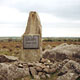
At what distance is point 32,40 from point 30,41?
184 mm

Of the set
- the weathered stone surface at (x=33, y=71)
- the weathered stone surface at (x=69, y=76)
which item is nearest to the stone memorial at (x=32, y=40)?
the weathered stone surface at (x=33, y=71)

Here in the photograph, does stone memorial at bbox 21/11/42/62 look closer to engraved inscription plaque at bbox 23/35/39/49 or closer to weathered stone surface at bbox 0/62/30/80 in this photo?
engraved inscription plaque at bbox 23/35/39/49

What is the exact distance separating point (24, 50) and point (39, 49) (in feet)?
4.11

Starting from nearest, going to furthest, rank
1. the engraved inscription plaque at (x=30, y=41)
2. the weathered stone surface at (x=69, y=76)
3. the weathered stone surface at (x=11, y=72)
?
the weathered stone surface at (x=11, y=72) < the weathered stone surface at (x=69, y=76) < the engraved inscription plaque at (x=30, y=41)

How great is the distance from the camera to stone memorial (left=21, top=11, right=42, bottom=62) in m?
19.1

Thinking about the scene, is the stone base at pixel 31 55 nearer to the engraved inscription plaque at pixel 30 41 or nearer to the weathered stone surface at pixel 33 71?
the engraved inscription plaque at pixel 30 41

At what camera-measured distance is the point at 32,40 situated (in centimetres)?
1908

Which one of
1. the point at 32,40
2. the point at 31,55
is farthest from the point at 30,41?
the point at 31,55

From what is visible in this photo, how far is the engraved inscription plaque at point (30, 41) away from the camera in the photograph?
19.1 meters

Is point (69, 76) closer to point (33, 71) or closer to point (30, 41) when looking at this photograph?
point (33, 71)

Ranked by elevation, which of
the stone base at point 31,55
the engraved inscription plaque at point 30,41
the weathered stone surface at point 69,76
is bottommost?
the weathered stone surface at point 69,76

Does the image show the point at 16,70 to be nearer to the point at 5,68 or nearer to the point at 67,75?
the point at 5,68

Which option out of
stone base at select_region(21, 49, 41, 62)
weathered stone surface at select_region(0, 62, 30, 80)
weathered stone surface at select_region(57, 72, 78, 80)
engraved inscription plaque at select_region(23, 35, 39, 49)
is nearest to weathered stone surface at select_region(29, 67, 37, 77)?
weathered stone surface at select_region(0, 62, 30, 80)

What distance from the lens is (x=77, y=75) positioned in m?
15.7
